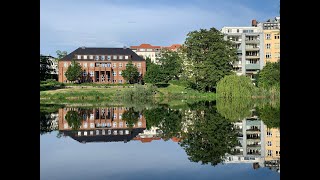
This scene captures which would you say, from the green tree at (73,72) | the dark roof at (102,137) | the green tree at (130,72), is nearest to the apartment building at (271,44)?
the green tree at (130,72)

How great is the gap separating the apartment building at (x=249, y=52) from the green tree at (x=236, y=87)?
2711cm

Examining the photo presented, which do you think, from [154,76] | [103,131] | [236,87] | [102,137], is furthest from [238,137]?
[154,76]

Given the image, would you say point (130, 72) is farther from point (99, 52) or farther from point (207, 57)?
point (207, 57)

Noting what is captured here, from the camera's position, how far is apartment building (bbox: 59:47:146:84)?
8088cm

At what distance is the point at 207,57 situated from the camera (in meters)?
57.0

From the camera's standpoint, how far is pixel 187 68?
194ft

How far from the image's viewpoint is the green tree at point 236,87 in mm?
47094

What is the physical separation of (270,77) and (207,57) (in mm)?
9675

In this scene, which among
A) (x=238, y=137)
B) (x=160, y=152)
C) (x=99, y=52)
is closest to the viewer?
(x=160, y=152)

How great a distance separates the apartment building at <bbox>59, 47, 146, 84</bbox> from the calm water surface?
59.4m

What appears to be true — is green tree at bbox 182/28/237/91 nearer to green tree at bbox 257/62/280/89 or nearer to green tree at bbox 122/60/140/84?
green tree at bbox 257/62/280/89

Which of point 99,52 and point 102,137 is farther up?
point 99,52
